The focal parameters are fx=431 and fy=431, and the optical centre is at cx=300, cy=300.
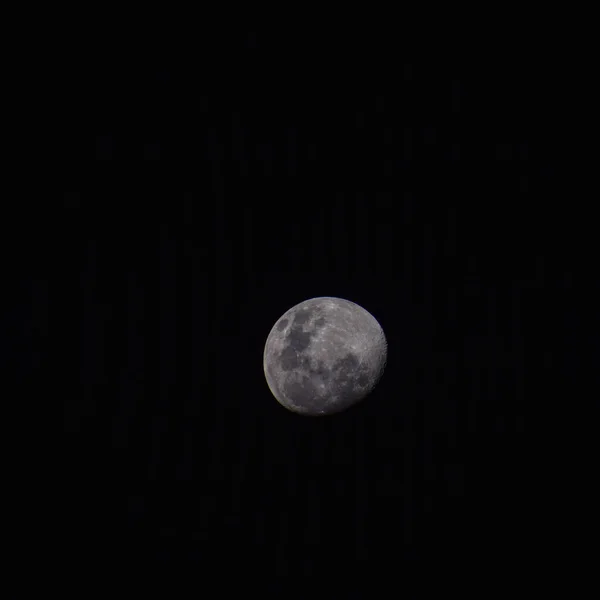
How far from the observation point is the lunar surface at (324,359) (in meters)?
3.36

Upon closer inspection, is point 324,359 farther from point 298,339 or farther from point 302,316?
point 302,316

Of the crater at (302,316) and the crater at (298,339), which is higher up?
the crater at (302,316)

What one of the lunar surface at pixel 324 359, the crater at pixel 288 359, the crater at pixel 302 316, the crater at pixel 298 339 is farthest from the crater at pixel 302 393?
the crater at pixel 302 316

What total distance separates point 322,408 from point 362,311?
927 millimetres

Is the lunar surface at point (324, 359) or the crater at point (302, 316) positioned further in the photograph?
the crater at point (302, 316)

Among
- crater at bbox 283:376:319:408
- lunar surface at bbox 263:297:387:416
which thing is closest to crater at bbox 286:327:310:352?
lunar surface at bbox 263:297:387:416

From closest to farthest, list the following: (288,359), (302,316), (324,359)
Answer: (324,359), (288,359), (302,316)

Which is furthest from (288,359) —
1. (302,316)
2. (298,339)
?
(302,316)

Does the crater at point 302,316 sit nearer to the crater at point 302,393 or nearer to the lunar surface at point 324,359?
the lunar surface at point 324,359

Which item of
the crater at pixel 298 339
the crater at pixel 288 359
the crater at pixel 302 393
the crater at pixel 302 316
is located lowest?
the crater at pixel 302 393

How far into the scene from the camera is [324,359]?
334 cm

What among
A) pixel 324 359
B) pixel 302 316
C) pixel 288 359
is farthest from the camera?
pixel 302 316

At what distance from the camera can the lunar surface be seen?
3.36 metres

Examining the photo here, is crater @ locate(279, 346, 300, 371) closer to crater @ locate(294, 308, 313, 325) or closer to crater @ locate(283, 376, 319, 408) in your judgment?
crater @ locate(283, 376, 319, 408)
